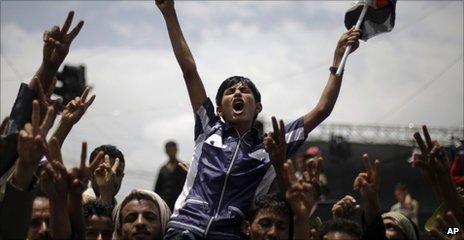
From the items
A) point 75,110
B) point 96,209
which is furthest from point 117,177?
point 75,110

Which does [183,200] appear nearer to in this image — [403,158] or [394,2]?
[394,2]

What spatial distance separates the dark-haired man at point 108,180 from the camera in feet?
15.8

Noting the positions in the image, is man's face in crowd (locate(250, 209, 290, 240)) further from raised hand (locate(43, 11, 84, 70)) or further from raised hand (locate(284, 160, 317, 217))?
raised hand (locate(43, 11, 84, 70))


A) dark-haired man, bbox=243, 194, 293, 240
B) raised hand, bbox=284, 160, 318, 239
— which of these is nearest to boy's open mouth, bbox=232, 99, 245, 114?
dark-haired man, bbox=243, 194, 293, 240

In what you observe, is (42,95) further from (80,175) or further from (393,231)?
(393,231)

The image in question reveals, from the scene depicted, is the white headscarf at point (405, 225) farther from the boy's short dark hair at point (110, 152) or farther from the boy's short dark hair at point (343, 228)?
the boy's short dark hair at point (110, 152)

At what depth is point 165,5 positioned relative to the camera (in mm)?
4562

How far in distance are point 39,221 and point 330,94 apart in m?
2.02

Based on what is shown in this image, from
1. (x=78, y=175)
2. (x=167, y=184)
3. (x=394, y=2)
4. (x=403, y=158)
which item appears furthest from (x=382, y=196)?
(x=78, y=175)

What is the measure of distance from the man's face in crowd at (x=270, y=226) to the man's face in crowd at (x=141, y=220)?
0.62m

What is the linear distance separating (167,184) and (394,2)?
365cm

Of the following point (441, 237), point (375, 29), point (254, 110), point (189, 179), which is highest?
point (375, 29)

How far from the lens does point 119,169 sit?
5.16m

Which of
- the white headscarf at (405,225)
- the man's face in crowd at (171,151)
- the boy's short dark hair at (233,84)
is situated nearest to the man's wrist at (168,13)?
the boy's short dark hair at (233,84)
